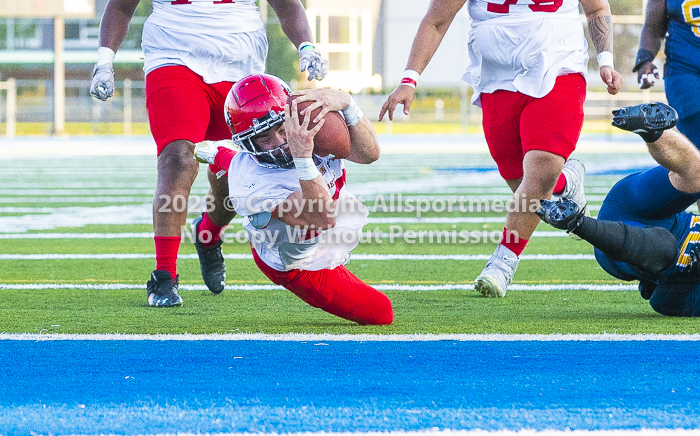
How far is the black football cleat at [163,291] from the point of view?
3.98 m

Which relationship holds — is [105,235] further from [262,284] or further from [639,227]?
[639,227]

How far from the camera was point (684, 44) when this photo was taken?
4906 mm

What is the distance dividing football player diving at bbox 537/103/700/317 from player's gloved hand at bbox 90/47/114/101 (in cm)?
207

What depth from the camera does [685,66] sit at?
489 centimetres

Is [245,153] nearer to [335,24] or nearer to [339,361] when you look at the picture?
[339,361]

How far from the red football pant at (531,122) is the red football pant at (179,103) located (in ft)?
4.03

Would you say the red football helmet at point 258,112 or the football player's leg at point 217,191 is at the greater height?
the red football helmet at point 258,112

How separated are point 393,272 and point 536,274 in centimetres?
71

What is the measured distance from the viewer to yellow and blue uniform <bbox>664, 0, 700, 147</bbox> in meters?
4.82

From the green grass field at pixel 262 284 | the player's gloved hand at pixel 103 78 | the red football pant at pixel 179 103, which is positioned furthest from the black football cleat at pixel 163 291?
the player's gloved hand at pixel 103 78

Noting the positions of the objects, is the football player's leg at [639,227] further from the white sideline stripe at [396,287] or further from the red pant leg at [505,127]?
the red pant leg at [505,127]

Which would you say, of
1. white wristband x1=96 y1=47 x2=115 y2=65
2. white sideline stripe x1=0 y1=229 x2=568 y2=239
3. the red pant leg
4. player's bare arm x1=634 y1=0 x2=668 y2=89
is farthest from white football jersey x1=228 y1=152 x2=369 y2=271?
white sideline stripe x1=0 y1=229 x2=568 y2=239

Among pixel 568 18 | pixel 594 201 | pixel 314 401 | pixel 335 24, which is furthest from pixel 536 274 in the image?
pixel 335 24

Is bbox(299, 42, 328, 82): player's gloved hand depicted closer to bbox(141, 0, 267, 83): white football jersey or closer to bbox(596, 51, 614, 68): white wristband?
bbox(141, 0, 267, 83): white football jersey
